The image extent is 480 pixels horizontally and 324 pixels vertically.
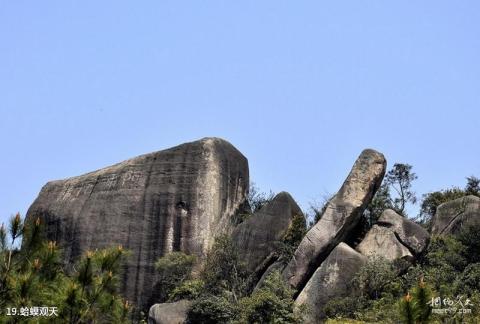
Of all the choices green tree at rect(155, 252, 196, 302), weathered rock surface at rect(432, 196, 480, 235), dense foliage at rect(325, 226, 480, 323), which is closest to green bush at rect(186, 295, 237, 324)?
green tree at rect(155, 252, 196, 302)

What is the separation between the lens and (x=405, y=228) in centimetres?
2739

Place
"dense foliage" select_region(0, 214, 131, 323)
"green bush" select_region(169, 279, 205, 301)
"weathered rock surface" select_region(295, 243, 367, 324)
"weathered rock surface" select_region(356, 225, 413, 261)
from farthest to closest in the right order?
"green bush" select_region(169, 279, 205, 301)
"weathered rock surface" select_region(356, 225, 413, 261)
"weathered rock surface" select_region(295, 243, 367, 324)
"dense foliage" select_region(0, 214, 131, 323)

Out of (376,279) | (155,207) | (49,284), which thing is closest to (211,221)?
(155,207)

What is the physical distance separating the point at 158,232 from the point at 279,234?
3970mm

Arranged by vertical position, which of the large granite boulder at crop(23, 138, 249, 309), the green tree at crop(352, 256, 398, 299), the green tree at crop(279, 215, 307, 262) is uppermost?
the large granite boulder at crop(23, 138, 249, 309)

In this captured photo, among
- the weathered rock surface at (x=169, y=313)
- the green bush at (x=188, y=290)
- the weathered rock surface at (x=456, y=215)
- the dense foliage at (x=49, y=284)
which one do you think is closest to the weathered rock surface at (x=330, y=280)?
the green bush at (x=188, y=290)

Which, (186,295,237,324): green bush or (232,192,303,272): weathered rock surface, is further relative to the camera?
(232,192,303,272): weathered rock surface

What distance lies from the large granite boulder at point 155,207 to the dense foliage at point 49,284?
12846mm

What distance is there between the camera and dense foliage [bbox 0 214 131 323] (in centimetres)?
1541

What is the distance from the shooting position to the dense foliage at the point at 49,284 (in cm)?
1541

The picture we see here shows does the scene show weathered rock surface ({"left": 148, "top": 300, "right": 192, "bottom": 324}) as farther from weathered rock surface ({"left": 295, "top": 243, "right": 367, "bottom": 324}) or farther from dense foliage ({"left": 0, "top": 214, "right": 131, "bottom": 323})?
dense foliage ({"left": 0, "top": 214, "right": 131, "bottom": 323})

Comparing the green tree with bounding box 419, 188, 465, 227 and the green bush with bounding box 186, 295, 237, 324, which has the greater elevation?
the green tree with bounding box 419, 188, 465, 227

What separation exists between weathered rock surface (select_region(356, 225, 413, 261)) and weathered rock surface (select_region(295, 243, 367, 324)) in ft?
2.37

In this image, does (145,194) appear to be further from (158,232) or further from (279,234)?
(279,234)
